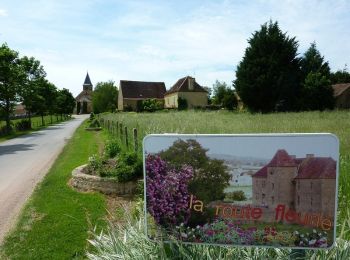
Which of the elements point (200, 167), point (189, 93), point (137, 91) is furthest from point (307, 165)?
point (137, 91)

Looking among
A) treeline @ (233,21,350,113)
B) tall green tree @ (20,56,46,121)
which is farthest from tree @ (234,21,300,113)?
tall green tree @ (20,56,46,121)

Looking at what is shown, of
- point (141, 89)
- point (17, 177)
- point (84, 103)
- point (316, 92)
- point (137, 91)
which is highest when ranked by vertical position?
point (141, 89)

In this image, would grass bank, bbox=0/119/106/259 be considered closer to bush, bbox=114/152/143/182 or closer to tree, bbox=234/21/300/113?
bush, bbox=114/152/143/182

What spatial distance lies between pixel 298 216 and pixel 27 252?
3852mm

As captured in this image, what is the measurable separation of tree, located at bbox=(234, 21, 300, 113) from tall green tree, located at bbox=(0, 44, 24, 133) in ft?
66.5

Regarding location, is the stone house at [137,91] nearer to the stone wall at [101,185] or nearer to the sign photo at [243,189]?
the stone wall at [101,185]

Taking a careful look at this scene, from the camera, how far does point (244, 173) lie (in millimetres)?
3416

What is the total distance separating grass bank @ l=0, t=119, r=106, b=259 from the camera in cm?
543

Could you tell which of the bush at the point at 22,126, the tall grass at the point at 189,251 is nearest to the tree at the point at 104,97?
the bush at the point at 22,126

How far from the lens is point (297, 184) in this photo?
10.9 ft

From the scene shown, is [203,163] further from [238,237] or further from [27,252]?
[27,252]

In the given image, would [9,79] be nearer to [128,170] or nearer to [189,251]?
[128,170]

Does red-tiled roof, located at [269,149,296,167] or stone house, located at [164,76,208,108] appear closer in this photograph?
red-tiled roof, located at [269,149,296,167]

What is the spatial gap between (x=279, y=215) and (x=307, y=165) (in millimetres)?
482
